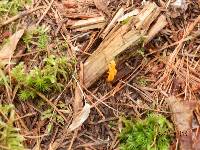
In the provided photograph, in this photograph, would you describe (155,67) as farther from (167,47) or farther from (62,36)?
(62,36)

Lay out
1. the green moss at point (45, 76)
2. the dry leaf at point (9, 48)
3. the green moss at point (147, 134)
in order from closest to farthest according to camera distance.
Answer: the green moss at point (147, 134), the green moss at point (45, 76), the dry leaf at point (9, 48)

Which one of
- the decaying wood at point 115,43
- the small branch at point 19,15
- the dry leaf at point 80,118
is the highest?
the small branch at point 19,15

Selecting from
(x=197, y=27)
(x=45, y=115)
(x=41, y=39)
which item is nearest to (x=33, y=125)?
(x=45, y=115)

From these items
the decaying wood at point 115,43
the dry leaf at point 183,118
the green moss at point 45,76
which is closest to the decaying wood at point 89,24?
the decaying wood at point 115,43

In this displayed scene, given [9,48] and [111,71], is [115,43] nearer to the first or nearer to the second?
[111,71]

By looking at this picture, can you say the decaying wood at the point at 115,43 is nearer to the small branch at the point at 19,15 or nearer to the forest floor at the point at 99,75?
the forest floor at the point at 99,75

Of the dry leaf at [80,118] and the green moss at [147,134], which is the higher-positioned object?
the dry leaf at [80,118]

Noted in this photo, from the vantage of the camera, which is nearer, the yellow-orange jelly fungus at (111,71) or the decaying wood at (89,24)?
the yellow-orange jelly fungus at (111,71)
